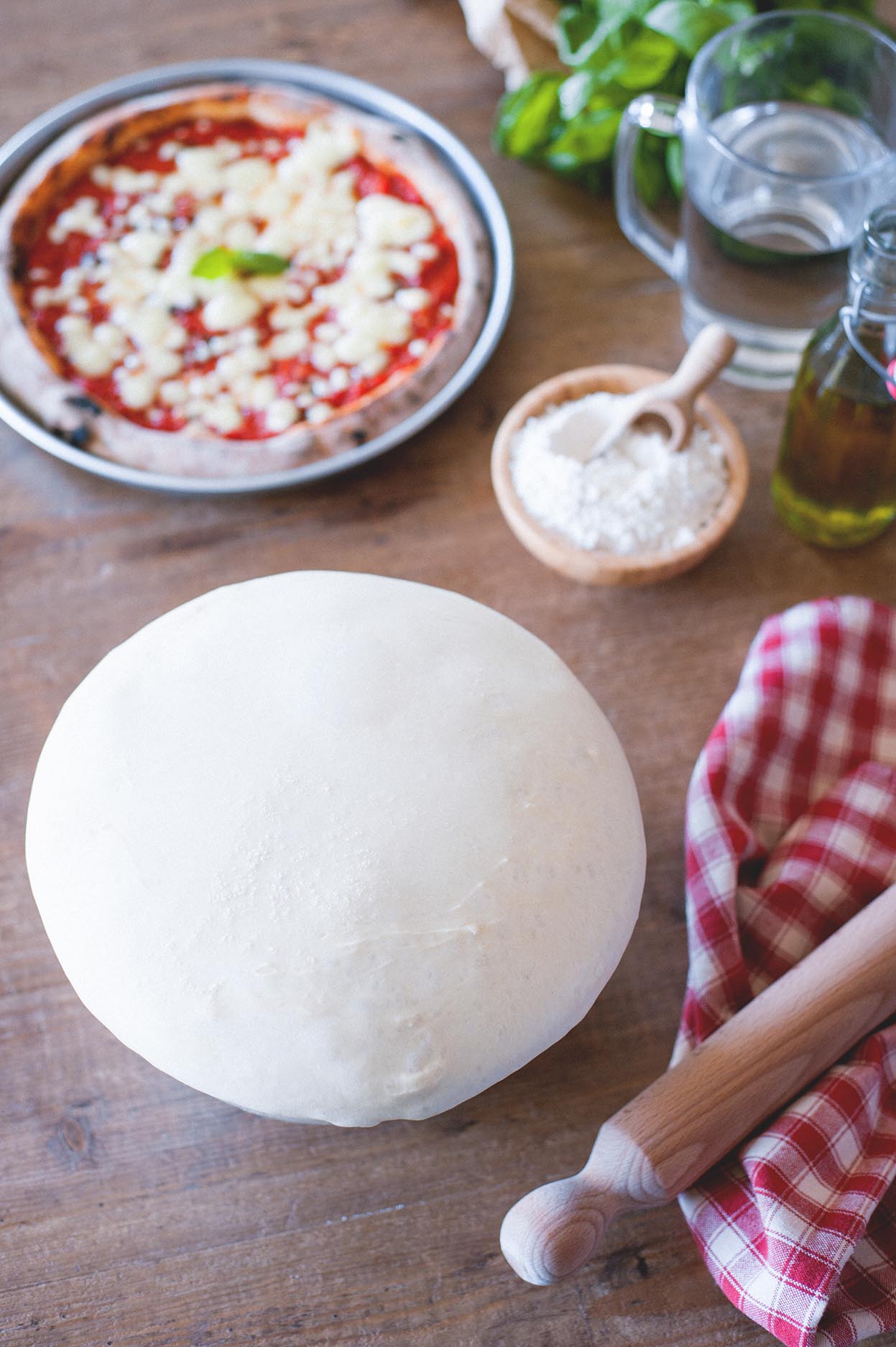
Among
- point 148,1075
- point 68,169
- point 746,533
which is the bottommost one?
point 148,1075

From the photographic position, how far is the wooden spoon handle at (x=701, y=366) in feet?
3.20

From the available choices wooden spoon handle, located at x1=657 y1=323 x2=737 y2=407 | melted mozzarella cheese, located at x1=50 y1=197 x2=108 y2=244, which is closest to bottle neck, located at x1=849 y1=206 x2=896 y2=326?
wooden spoon handle, located at x1=657 y1=323 x2=737 y2=407

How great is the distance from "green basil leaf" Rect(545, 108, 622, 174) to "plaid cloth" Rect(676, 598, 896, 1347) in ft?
1.88

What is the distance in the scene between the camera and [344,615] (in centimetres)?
78

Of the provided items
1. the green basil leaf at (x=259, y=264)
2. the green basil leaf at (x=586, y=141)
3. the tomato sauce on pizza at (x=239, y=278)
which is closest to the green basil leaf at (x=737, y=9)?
the green basil leaf at (x=586, y=141)

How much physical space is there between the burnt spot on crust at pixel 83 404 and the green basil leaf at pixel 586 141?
56 cm

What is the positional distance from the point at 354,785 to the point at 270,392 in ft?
1.82

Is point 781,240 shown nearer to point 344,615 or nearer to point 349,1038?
point 344,615

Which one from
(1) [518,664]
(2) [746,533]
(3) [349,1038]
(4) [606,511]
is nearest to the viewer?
(3) [349,1038]

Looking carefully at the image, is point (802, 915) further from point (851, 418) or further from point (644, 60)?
point (644, 60)

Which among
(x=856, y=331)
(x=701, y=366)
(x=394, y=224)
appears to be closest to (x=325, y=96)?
(x=394, y=224)

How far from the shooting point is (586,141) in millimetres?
1202

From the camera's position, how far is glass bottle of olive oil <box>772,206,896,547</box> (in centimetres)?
83

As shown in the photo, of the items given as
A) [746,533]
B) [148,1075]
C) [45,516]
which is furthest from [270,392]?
[148,1075]
